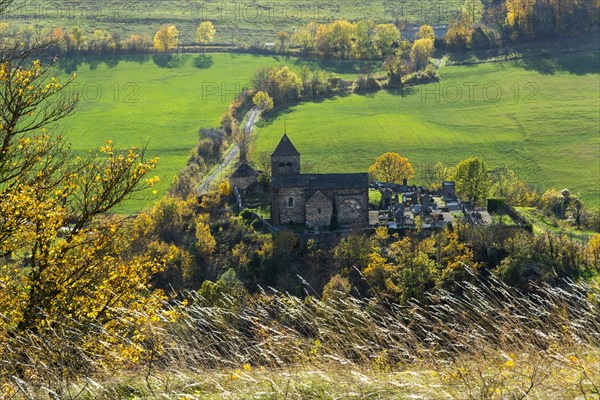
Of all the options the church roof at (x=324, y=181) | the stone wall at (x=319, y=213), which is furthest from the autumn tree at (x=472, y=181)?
the stone wall at (x=319, y=213)

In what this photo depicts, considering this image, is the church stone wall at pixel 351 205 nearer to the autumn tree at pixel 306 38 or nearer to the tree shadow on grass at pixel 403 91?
the tree shadow on grass at pixel 403 91

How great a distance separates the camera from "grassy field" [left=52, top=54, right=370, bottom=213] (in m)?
107

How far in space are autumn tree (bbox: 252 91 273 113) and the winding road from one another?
1.28 m

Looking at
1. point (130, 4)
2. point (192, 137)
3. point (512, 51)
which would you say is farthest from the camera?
point (130, 4)

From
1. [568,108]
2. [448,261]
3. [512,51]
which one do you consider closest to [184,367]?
[448,261]

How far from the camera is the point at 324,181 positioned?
6125cm

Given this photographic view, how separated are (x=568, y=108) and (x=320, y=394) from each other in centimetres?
10606

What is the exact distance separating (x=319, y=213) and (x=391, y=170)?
89.2 feet

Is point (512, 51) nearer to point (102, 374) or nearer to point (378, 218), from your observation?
point (378, 218)

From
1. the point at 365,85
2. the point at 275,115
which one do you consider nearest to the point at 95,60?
the point at 275,115

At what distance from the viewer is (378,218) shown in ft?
202

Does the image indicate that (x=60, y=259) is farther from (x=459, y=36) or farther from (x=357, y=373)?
(x=459, y=36)

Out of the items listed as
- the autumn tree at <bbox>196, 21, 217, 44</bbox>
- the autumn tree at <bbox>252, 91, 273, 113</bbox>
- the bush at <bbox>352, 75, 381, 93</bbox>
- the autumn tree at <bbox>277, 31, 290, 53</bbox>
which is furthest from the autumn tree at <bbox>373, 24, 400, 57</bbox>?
the autumn tree at <bbox>252, 91, 273, 113</bbox>

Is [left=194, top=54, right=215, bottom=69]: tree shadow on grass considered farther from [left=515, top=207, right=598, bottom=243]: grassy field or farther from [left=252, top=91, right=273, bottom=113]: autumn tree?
[left=515, top=207, right=598, bottom=243]: grassy field
